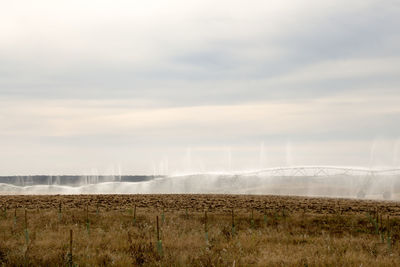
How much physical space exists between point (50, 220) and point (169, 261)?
1385 centimetres

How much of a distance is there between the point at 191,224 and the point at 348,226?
29.3ft

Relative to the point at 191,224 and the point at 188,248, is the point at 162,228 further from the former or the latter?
the point at 188,248

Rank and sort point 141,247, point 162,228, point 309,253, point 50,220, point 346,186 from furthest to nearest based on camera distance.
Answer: point 346,186 < point 50,220 < point 162,228 < point 141,247 < point 309,253

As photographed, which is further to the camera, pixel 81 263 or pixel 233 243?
pixel 233 243

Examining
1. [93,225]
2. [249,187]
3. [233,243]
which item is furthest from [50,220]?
[249,187]

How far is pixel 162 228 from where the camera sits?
64.2 ft

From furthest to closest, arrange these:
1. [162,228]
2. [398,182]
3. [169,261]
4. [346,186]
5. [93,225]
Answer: [346,186] < [398,182] < [93,225] < [162,228] < [169,261]

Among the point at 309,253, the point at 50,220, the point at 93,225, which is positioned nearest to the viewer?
the point at 309,253

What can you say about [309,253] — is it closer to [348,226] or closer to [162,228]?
[162,228]

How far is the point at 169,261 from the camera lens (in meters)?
12.6

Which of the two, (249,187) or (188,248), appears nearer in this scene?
(188,248)

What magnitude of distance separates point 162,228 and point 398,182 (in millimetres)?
122421

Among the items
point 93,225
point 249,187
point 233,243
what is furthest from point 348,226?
point 249,187

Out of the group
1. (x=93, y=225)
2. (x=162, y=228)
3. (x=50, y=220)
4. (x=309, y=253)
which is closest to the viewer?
(x=309, y=253)
